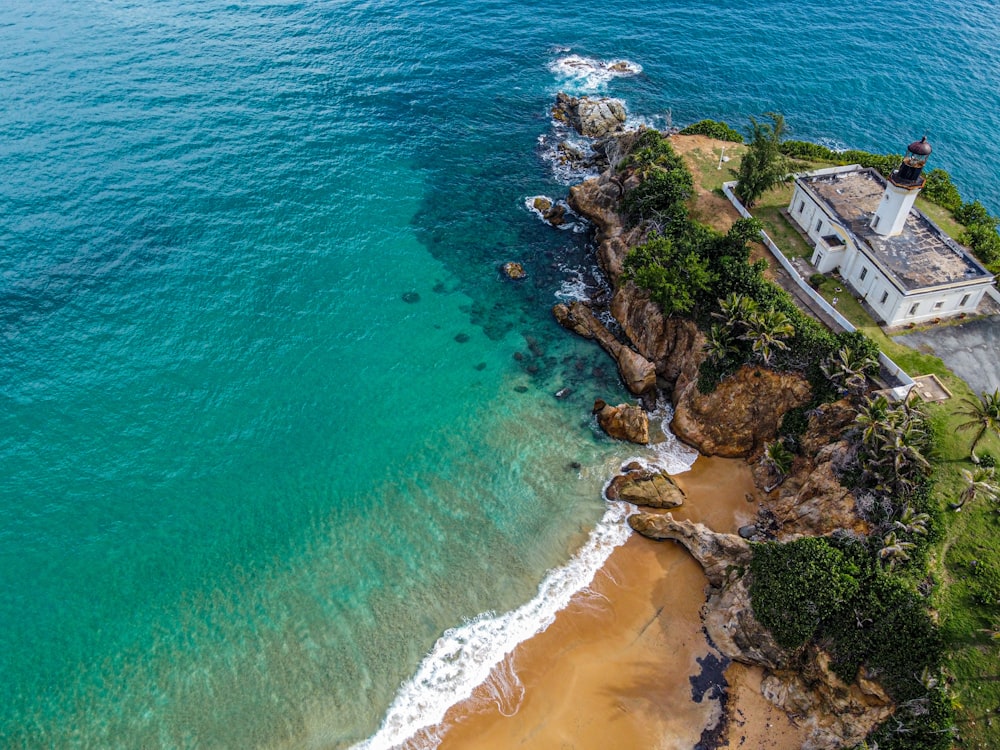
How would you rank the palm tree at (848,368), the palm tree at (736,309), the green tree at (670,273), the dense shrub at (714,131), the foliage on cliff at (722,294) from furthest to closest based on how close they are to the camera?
the dense shrub at (714,131), the green tree at (670,273), the palm tree at (736,309), the foliage on cliff at (722,294), the palm tree at (848,368)

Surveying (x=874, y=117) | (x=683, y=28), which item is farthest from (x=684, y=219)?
(x=683, y=28)

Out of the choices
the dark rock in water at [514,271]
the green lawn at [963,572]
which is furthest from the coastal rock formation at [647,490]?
the dark rock in water at [514,271]

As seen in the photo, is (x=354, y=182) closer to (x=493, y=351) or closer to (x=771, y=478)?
(x=493, y=351)

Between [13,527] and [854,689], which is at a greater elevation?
[854,689]

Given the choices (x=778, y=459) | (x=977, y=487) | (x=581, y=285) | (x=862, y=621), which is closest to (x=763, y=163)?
(x=581, y=285)

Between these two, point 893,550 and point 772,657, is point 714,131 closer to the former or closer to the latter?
point 893,550

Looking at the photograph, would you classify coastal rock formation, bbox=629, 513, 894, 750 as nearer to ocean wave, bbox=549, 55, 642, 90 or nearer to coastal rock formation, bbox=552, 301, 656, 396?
coastal rock formation, bbox=552, 301, 656, 396

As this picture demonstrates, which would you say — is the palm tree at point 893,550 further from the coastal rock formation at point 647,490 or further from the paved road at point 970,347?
the paved road at point 970,347
